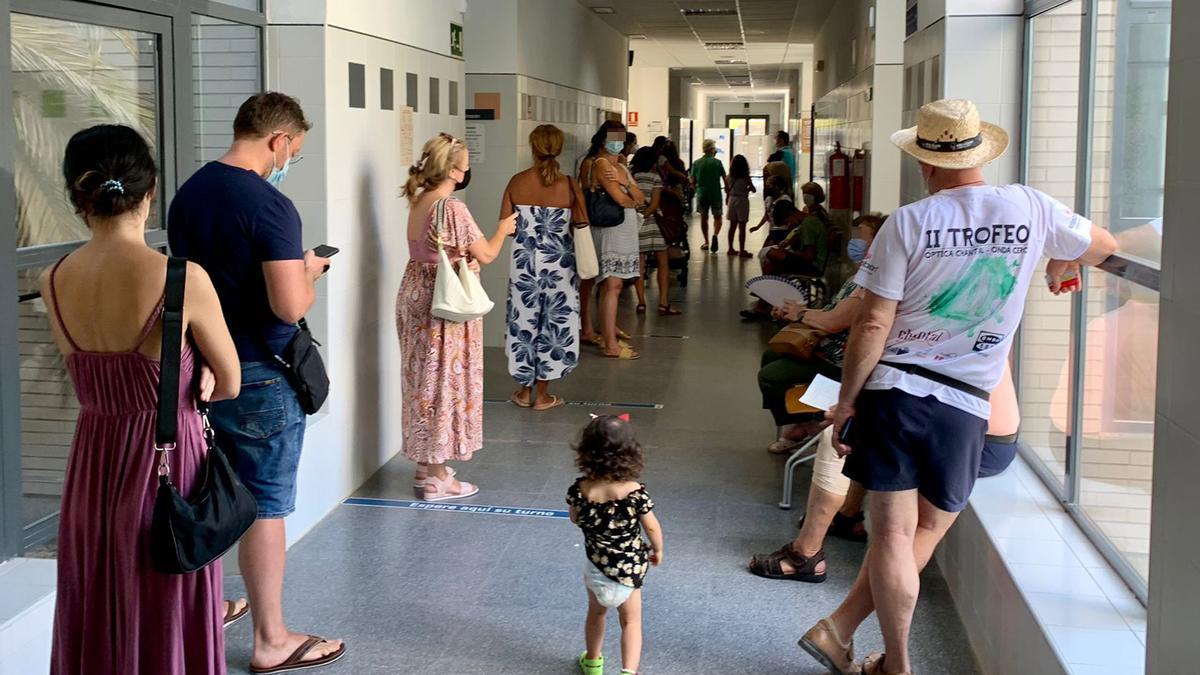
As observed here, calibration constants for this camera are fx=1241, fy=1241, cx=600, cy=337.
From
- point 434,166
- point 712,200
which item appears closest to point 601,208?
point 434,166

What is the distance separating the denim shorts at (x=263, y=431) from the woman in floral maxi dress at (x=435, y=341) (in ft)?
5.12

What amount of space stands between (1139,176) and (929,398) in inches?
31.8

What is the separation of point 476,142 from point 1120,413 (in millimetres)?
6146

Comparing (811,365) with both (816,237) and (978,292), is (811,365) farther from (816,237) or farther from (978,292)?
(816,237)

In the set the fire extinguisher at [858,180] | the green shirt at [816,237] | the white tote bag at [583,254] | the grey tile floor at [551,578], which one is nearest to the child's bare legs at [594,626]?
the grey tile floor at [551,578]

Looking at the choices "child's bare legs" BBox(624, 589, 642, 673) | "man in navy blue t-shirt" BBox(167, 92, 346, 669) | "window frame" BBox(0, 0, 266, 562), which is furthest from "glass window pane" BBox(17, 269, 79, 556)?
"child's bare legs" BBox(624, 589, 642, 673)

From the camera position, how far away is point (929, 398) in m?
3.00

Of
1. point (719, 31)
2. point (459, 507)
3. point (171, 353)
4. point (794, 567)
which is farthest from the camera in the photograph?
point (719, 31)

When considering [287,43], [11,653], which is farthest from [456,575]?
[287,43]

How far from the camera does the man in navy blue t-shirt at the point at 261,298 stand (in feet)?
10.9

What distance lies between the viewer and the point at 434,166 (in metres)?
5.09

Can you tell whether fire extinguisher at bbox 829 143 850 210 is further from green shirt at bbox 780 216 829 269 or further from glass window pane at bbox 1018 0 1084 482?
glass window pane at bbox 1018 0 1084 482

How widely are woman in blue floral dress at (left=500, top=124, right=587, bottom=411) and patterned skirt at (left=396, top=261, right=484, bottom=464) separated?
5.79ft

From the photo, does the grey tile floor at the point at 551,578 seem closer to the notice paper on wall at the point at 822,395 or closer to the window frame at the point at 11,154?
the notice paper on wall at the point at 822,395
